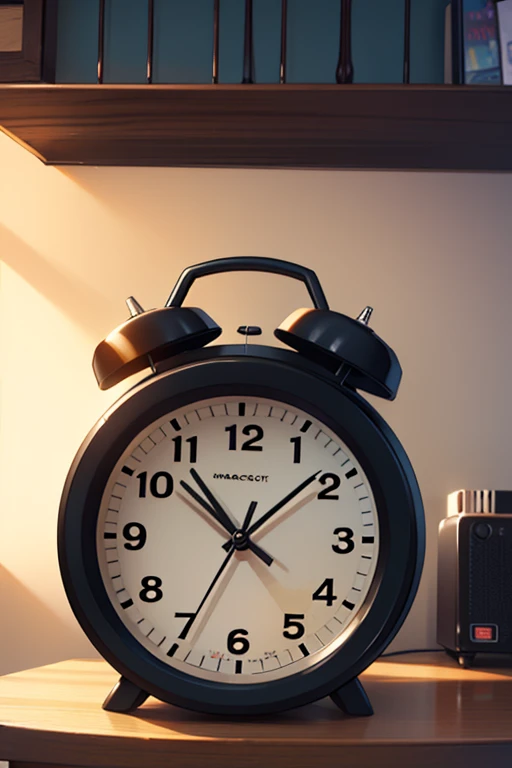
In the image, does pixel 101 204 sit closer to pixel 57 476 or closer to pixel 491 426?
pixel 57 476

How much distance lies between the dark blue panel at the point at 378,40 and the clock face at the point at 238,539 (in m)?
0.74

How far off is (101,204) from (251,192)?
0.25 meters

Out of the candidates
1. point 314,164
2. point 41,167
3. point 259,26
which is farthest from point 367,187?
point 41,167

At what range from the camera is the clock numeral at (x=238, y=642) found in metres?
0.87

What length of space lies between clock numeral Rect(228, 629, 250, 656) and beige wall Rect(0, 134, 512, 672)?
54 cm

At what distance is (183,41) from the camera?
1.38 m

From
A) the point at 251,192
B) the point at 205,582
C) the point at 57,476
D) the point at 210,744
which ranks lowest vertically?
the point at 210,744

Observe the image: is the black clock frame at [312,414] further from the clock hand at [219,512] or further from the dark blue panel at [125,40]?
the dark blue panel at [125,40]

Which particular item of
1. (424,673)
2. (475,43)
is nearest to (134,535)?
(424,673)

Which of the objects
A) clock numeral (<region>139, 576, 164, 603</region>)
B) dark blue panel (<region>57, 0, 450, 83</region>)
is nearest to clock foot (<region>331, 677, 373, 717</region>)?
clock numeral (<region>139, 576, 164, 603</region>)

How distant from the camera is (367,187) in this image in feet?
4.57

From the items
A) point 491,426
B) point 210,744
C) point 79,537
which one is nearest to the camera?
point 210,744

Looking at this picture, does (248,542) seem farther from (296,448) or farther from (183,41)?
(183,41)

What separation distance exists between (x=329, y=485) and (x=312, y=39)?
835mm
